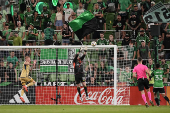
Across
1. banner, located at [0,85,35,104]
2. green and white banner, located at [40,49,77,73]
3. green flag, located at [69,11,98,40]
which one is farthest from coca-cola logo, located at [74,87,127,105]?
green flag, located at [69,11,98,40]

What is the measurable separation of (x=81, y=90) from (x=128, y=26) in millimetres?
5011

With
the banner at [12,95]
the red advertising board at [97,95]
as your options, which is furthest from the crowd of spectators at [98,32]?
the banner at [12,95]

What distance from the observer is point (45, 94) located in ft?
58.3

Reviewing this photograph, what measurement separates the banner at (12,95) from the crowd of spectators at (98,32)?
0.54m

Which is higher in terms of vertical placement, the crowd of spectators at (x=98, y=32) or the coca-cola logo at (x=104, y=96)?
the crowd of spectators at (x=98, y=32)

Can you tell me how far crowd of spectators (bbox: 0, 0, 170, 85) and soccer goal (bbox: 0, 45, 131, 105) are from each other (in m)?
0.05

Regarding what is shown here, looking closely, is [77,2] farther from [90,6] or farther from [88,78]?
[88,78]

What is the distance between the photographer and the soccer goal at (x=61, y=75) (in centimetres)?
1728

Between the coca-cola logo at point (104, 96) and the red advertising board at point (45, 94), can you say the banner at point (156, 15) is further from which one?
the red advertising board at point (45, 94)

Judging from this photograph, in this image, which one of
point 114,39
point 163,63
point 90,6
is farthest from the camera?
point 90,6

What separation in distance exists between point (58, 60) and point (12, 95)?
109 inches

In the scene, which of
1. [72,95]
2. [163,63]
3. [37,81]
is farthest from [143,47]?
[37,81]

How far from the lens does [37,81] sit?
17.6 meters

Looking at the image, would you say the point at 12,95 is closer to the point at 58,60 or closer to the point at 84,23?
the point at 58,60
